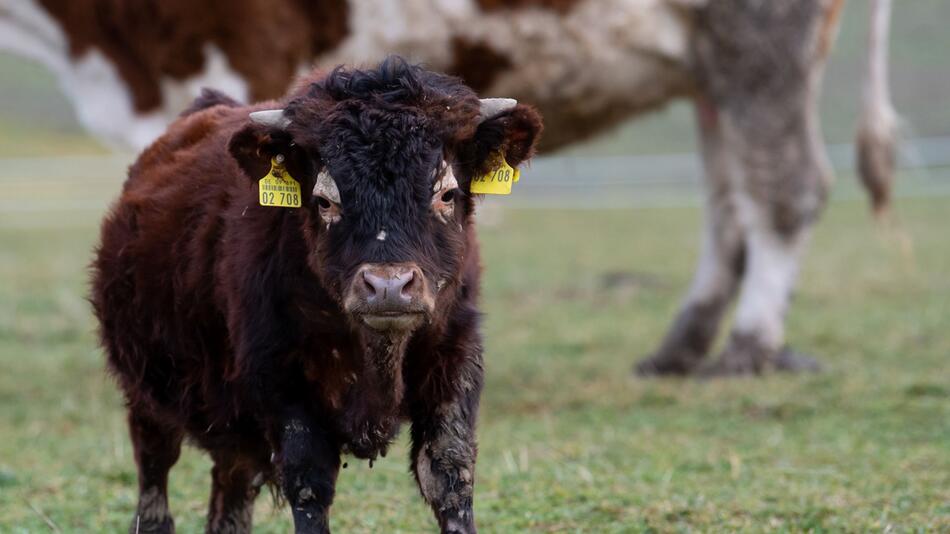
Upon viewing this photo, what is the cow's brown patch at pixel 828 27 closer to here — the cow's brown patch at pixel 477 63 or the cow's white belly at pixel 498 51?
the cow's white belly at pixel 498 51

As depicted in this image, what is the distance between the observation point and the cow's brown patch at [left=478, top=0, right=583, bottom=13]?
8336mm

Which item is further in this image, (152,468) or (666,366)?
(666,366)

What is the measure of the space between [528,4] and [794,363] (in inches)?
105

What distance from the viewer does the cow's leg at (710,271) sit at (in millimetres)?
8945

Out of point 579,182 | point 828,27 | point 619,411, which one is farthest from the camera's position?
point 579,182

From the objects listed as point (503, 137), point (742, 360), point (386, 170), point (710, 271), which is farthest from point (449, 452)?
point (710, 271)

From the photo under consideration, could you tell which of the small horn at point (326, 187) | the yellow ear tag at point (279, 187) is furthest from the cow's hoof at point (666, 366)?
the small horn at point (326, 187)

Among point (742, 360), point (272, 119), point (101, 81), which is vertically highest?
point (101, 81)

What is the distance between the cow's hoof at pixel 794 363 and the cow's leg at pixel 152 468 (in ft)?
15.7

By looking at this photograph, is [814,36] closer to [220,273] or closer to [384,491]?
[384,491]

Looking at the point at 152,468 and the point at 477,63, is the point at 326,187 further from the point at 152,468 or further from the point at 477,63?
the point at 477,63

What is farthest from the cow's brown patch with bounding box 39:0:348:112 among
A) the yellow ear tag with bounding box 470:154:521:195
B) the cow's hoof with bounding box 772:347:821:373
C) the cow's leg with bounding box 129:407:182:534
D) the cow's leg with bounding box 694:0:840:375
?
the yellow ear tag with bounding box 470:154:521:195

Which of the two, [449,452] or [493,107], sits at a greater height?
[493,107]

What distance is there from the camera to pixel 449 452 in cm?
398
